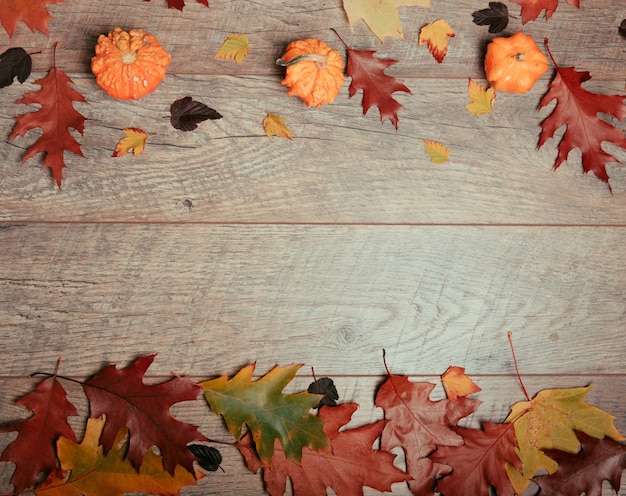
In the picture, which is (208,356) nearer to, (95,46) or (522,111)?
(95,46)

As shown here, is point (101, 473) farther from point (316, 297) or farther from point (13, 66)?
point (13, 66)

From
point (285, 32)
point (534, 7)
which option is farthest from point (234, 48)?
point (534, 7)

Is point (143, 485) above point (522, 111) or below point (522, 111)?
below

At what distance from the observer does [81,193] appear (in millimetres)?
1197

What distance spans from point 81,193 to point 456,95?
0.75 metres

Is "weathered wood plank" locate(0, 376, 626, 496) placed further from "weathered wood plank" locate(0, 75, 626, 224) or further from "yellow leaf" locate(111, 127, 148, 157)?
"yellow leaf" locate(111, 127, 148, 157)

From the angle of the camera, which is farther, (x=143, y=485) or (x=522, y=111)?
(x=522, y=111)

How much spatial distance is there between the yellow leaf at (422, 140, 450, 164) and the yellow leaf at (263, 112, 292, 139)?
27 cm

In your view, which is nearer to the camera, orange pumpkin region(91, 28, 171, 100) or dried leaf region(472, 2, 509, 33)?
orange pumpkin region(91, 28, 171, 100)

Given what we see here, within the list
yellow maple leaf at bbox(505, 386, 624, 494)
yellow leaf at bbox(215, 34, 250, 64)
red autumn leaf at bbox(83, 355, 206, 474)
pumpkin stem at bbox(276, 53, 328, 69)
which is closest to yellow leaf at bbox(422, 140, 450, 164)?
pumpkin stem at bbox(276, 53, 328, 69)

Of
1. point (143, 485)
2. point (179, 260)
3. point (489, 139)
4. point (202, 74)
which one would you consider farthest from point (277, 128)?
point (143, 485)

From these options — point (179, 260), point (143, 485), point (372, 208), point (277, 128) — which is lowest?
point (143, 485)

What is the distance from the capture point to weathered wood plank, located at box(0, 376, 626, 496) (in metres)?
1.18

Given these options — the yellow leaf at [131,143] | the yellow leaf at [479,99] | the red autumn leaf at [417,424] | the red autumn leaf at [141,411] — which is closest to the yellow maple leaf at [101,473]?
the red autumn leaf at [141,411]
